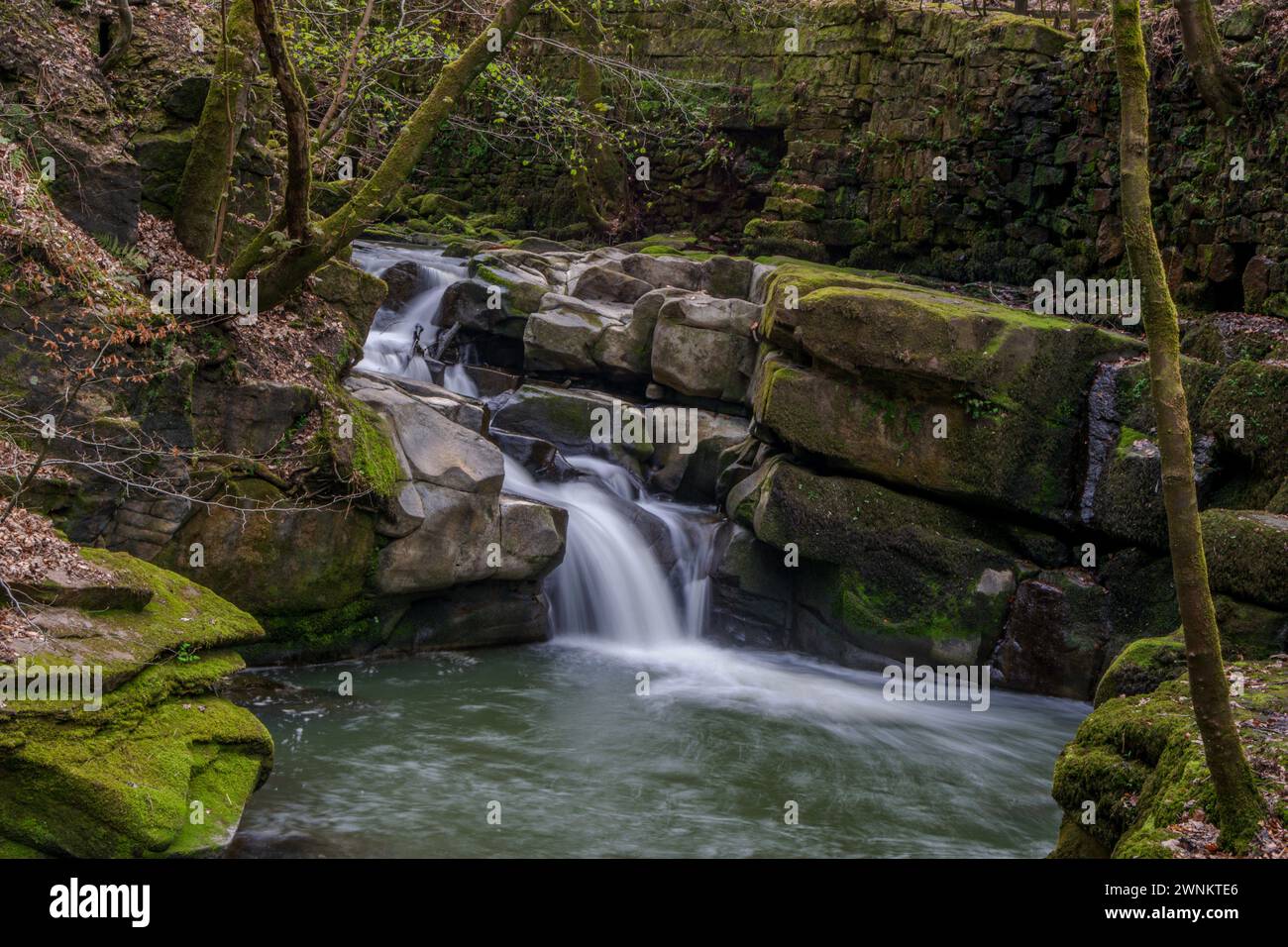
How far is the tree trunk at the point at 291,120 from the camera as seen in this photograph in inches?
306

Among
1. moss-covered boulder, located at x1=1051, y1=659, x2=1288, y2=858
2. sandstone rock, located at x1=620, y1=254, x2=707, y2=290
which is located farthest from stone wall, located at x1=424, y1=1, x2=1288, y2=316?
moss-covered boulder, located at x1=1051, y1=659, x2=1288, y2=858

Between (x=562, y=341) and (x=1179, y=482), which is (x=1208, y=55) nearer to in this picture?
(x=562, y=341)

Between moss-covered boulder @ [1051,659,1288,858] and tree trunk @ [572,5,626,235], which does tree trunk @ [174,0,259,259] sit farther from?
→ tree trunk @ [572,5,626,235]

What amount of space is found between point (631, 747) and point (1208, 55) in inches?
383

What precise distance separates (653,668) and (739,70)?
41.3ft

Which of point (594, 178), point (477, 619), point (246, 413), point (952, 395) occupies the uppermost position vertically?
point (594, 178)

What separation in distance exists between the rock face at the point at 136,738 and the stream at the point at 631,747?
559 millimetres

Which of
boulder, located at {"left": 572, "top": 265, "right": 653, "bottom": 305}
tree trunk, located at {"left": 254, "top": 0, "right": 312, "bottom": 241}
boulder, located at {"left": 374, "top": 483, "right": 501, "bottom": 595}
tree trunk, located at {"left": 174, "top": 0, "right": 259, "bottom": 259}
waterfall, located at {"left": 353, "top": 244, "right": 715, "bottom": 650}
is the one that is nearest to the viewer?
tree trunk, located at {"left": 254, "top": 0, "right": 312, "bottom": 241}

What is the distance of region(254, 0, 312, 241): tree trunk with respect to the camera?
25.5 ft

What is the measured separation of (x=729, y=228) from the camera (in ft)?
62.7

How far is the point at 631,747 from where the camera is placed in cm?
844

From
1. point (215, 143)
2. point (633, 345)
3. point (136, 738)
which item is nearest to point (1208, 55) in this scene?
point (633, 345)

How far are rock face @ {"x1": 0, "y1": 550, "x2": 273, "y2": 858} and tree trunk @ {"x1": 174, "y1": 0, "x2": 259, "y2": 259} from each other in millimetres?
3902
